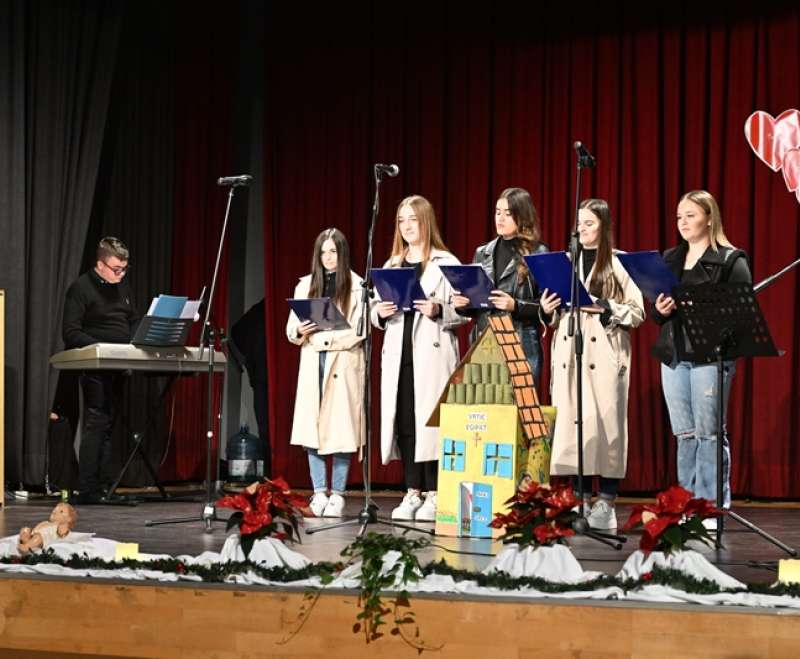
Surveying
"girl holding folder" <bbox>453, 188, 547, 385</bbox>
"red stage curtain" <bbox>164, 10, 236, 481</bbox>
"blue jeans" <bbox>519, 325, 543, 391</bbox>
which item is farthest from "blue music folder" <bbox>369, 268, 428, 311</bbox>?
"red stage curtain" <bbox>164, 10, 236, 481</bbox>

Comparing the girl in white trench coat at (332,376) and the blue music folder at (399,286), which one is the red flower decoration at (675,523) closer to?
the blue music folder at (399,286)

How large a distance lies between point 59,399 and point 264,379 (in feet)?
5.59

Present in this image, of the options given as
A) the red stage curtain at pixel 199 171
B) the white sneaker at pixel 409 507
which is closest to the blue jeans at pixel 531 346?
the white sneaker at pixel 409 507

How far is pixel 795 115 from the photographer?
7.15m

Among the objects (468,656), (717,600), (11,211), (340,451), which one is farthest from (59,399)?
(717,600)

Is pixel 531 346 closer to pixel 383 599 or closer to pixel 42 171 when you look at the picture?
pixel 383 599

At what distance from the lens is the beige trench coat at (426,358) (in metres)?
5.72

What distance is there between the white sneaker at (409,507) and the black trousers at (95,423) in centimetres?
193

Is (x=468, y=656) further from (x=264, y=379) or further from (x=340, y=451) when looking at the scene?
(x=264, y=379)

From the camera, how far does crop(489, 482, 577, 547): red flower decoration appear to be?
3723 mm

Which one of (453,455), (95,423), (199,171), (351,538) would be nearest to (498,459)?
(453,455)

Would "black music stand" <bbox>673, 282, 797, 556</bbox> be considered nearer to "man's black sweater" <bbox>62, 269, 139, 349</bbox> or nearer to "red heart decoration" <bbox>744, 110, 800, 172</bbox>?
"red heart decoration" <bbox>744, 110, 800, 172</bbox>

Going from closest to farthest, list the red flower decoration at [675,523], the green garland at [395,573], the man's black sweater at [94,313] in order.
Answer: the green garland at [395,573] → the red flower decoration at [675,523] → the man's black sweater at [94,313]

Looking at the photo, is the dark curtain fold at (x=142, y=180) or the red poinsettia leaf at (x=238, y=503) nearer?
the red poinsettia leaf at (x=238, y=503)
